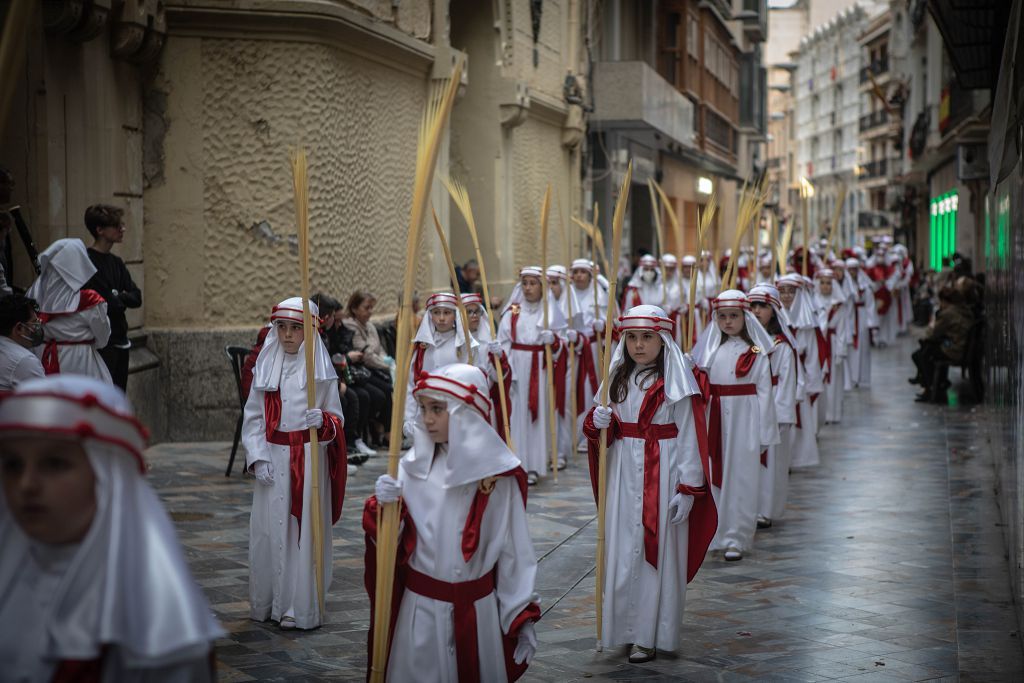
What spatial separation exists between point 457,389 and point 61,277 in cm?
478

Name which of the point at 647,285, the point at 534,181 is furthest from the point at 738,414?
the point at 534,181

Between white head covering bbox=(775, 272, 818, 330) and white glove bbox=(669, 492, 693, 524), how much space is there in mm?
7486

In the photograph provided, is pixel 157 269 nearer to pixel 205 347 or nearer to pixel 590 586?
pixel 205 347

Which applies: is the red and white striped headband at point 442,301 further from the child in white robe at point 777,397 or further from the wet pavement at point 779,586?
the child in white robe at point 777,397

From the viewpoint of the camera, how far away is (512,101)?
20188 millimetres

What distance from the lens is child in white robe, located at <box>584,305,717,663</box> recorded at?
6898mm

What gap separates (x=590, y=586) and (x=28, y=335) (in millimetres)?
3592

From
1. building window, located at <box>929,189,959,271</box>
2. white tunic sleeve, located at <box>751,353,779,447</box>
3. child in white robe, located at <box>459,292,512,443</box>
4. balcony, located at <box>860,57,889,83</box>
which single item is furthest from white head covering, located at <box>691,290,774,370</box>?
balcony, located at <box>860,57,889,83</box>

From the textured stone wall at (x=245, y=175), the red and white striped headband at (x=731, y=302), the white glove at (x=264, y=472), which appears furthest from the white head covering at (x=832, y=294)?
the white glove at (x=264, y=472)

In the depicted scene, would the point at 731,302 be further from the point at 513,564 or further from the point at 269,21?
the point at 269,21

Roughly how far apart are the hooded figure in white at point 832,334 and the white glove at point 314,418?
9834mm

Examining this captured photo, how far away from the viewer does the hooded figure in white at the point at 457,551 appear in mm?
5070

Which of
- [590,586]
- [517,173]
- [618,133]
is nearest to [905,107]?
[618,133]

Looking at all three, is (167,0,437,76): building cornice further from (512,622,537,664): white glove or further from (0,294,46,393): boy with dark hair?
(512,622,537,664): white glove
